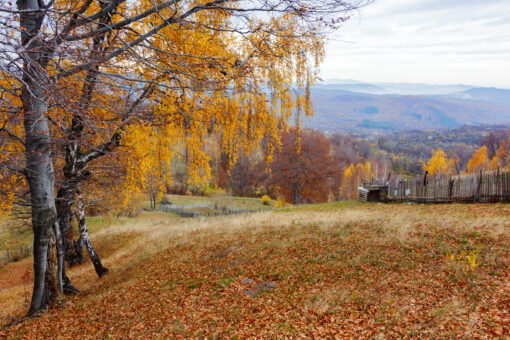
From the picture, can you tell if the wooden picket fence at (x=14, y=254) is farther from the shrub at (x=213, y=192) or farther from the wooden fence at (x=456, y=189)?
the shrub at (x=213, y=192)

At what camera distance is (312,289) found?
19.2 ft

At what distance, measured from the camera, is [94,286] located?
8.62 m

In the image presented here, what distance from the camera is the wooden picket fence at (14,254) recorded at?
1606cm

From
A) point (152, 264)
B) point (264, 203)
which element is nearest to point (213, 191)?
point (264, 203)

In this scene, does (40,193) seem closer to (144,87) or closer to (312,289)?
(144,87)

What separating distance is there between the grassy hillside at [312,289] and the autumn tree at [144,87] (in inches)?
81.0

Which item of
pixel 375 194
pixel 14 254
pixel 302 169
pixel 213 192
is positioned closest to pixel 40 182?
pixel 14 254

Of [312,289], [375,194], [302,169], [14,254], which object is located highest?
[302,169]

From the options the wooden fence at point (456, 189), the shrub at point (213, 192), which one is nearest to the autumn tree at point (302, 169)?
the wooden fence at point (456, 189)

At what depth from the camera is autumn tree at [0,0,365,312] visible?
466 cm

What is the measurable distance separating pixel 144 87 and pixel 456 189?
17.7m

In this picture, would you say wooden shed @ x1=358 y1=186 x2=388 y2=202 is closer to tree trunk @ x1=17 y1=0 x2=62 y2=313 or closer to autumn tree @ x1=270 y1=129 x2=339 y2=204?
autumn tree @ x1=270 y1=129 x2=339 y2=204

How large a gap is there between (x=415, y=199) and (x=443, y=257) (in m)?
12.6

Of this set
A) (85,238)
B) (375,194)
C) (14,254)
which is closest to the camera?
(85,238)
